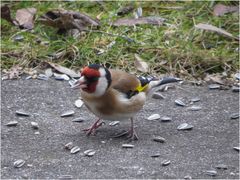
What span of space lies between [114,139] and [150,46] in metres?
1.46

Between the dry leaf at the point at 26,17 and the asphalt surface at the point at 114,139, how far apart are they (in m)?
0.87

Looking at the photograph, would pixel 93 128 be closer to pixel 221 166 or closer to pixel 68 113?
pixel 68 113

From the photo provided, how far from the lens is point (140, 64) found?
5.95m

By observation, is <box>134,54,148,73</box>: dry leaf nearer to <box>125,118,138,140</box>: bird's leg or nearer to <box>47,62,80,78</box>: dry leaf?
<box>47,62,80,78</box>: dry leaf

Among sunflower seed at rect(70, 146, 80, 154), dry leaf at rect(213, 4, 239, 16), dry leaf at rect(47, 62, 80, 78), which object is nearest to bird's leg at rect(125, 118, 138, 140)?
sunflower seed at rect(70, 146, 80, 154)

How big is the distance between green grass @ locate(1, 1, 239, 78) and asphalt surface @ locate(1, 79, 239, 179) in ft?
0.98

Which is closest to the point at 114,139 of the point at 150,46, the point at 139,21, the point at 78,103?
the point at 78,103

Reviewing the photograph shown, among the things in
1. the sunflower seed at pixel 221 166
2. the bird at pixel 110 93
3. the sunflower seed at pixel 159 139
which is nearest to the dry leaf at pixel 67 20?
the bird at pixel 110 93

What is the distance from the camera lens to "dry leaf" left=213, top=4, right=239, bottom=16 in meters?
6.72

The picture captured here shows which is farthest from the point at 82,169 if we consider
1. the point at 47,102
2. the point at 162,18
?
the point at 162,18

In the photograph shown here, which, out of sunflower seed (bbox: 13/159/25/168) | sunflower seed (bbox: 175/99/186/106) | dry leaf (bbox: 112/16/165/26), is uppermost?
dry leaf (bbox: 112/16/165/26)

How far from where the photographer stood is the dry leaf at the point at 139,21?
6.52 metres

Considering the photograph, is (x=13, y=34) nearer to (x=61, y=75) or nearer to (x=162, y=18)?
(x=61, y=75)

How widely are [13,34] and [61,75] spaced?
2.54ft
